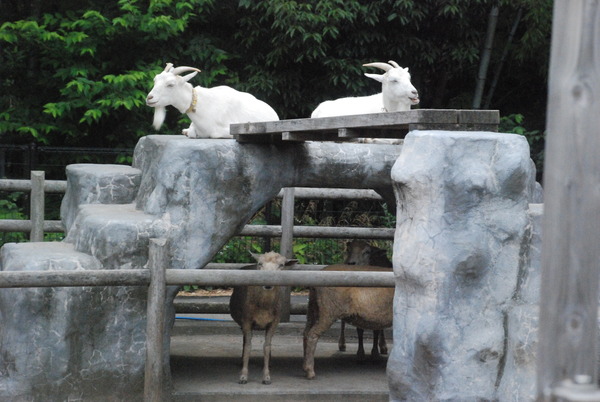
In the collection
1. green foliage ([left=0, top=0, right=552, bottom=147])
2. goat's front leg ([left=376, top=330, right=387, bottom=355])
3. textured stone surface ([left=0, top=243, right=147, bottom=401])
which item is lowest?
goat's front leg ([left=376, top=330, right=387, bottom=355])

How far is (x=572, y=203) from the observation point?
8.68ft

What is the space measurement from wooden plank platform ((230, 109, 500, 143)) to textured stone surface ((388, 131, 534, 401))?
145 millimetres

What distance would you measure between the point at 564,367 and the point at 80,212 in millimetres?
5668

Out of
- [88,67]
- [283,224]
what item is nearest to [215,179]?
[283,224]

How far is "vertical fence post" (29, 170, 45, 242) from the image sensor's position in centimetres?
895

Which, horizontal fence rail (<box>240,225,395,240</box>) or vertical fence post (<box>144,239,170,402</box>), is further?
horizontal fence rail (<box>240,225,395,240</box>)

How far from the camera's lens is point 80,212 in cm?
768

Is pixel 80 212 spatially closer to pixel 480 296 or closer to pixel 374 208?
pixel 480 296

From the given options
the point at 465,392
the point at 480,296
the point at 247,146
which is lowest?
the point at 465,392

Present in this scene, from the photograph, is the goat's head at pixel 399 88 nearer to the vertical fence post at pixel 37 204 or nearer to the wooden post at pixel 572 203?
the vertical fence post at pixel 37 204

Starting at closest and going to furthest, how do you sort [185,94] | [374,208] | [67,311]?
[67,311], [185,94], [374,208]

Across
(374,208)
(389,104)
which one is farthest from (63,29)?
(389,104)

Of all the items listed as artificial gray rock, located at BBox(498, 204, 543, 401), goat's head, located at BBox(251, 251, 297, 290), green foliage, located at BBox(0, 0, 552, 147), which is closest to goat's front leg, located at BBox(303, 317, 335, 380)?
goat's head, located at BBox(251, 251, 297, 290)

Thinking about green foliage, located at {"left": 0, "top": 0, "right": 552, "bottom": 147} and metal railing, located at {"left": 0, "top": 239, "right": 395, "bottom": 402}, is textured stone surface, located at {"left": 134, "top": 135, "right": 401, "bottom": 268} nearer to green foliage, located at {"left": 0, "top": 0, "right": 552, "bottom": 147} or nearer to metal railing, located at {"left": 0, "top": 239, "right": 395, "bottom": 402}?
metal railing, located at {"left": 0, "top": 239, "right": 395, "bottom": 402}
